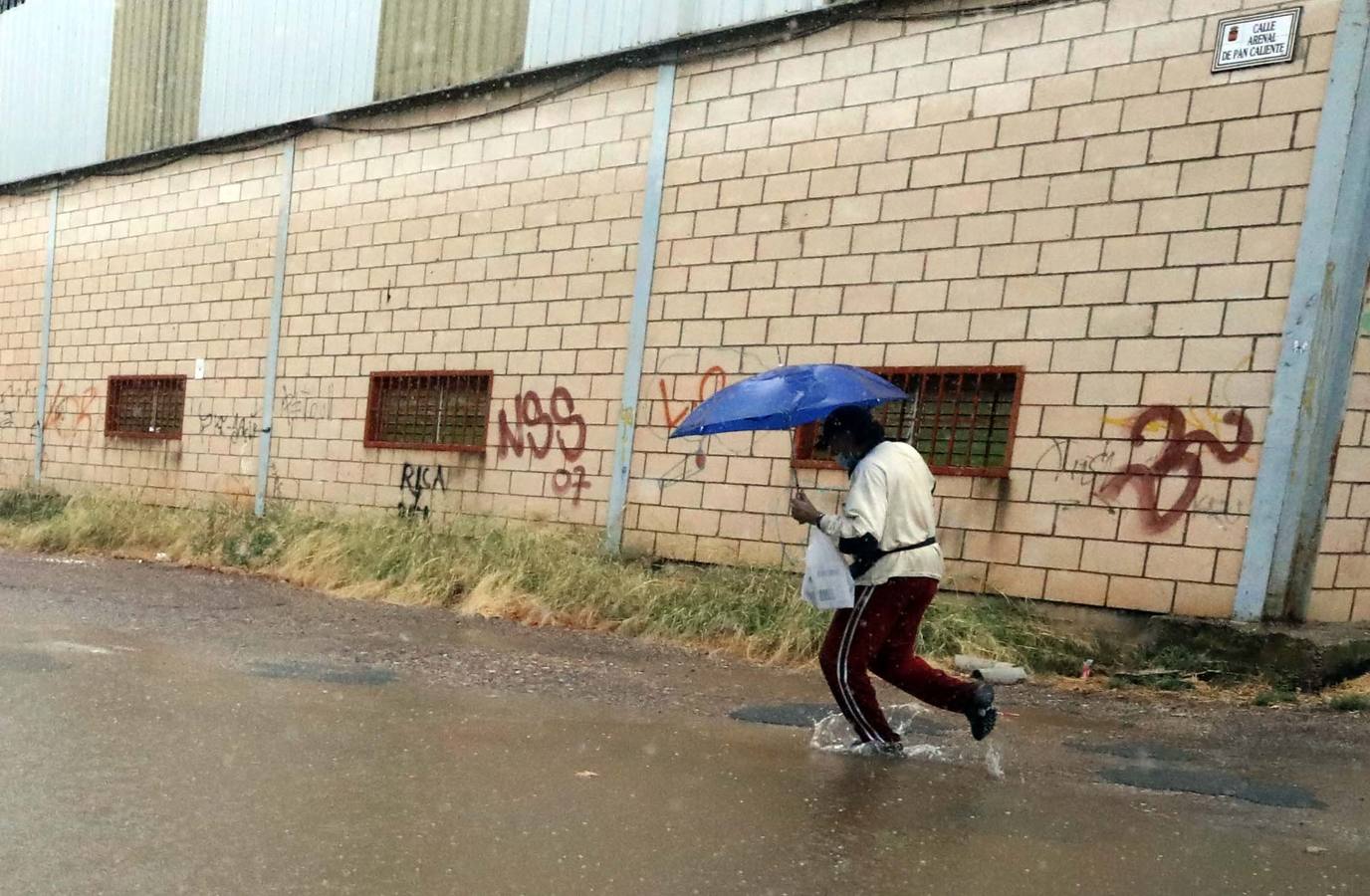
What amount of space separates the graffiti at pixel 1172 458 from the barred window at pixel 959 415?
2.44 ft

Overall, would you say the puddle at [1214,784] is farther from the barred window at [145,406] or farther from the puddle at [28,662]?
the barred window at [145,406]

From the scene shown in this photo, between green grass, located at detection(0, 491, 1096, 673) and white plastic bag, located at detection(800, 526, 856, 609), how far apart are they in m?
2.23

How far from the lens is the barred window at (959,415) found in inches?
278

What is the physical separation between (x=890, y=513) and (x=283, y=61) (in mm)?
9838

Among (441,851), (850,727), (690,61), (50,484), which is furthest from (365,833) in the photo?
(50,484)

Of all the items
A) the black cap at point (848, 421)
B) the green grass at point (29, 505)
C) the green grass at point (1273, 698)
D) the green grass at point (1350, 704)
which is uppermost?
the black cap at point (848, 421)

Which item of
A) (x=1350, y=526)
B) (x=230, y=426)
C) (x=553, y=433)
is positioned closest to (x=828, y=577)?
(x=1350, y=526)

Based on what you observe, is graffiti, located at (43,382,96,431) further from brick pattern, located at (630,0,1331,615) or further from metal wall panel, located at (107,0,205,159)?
brick pattern, located at (630,0,1331,615)

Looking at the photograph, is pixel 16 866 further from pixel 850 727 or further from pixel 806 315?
pixel 806 315

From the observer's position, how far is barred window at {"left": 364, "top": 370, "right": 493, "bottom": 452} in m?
9.88

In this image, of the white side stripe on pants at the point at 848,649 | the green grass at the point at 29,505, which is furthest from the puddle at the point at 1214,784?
the green grass at the point at 29,505

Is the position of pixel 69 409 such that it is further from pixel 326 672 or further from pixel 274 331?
pixel 326 672

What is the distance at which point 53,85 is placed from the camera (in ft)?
47.2

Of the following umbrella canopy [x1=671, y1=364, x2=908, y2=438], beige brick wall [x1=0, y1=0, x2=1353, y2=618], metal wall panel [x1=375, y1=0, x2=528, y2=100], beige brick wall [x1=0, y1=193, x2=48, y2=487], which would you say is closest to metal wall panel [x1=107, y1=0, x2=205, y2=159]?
beige brick wall [x1=0, y1=0, x2=1353, y2=618]
